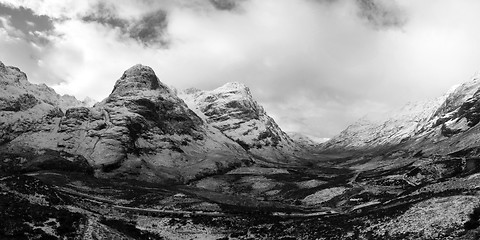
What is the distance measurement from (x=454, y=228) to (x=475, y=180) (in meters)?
25.2

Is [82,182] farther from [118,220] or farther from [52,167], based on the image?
[118,220]

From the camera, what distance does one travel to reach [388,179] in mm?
114938

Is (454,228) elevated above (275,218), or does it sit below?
below

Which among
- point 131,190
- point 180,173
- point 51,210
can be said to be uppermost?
point 180,173

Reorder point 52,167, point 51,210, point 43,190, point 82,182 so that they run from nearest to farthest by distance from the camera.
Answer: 1. point 51,210
2. point 43,190
3. point 82,182
4. point 52,167

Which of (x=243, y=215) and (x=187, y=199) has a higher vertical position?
(x=187, y=199)

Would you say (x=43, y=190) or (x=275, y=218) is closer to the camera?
(x=43, y=190)

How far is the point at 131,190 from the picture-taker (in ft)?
380

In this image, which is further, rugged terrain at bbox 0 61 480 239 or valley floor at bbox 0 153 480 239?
rugged terrain at bbox 0 61 480 239

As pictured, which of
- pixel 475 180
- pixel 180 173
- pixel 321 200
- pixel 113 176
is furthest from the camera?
pixel 180 173

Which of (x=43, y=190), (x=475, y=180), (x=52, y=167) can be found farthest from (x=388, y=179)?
(x=52, y=167)

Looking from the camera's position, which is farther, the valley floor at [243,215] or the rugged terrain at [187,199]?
the rugged terrain at [187,199]

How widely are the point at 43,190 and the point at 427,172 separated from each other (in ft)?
298

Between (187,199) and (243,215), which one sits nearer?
(243,215)
